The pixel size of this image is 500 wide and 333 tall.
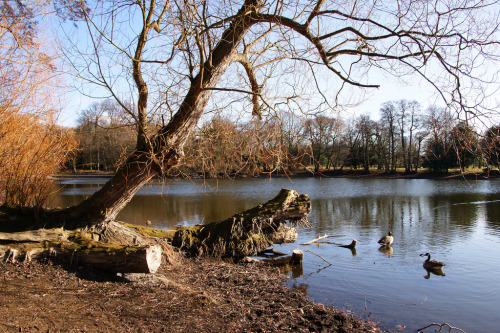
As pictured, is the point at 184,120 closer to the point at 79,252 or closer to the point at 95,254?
the point at 95,254

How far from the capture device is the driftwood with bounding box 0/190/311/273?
14.7 ft

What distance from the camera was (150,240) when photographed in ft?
20.2

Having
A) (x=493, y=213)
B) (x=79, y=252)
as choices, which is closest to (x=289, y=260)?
(x=79, y=252)

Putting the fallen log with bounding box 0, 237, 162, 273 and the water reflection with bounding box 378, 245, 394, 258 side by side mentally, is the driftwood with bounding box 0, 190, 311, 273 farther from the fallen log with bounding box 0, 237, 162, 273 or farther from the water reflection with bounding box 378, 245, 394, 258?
the water reflection with bounding box 378, 245, 394, 258

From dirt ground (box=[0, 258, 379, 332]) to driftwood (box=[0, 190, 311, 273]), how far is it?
19 cm

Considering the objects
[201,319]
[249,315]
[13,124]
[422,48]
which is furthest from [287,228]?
[13,124]

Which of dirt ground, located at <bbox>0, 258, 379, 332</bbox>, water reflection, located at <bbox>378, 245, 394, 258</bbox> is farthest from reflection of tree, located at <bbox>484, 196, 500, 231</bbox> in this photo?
dirt ground, located at <bbox>0, 258, 379, 332</bbox>

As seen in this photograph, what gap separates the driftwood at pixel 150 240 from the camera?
4469 mm

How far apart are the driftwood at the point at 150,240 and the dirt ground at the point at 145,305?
192 mm

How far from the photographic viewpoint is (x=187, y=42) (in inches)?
181

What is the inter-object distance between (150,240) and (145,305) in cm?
247

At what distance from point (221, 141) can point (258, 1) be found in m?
1.97

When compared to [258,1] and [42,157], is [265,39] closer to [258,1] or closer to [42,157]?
[258,1]

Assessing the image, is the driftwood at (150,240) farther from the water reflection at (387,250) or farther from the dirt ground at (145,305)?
the water reflection at (387,250)
